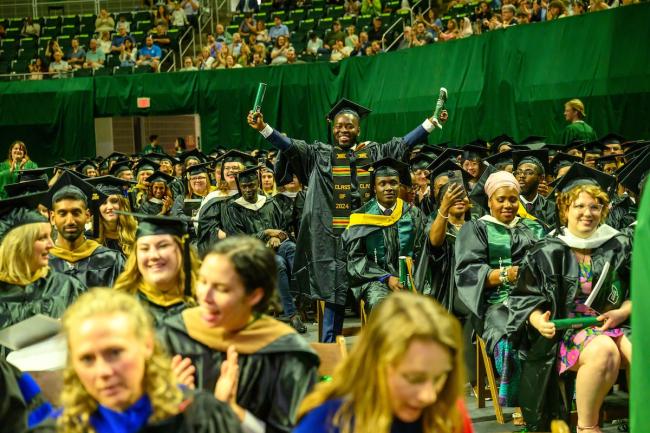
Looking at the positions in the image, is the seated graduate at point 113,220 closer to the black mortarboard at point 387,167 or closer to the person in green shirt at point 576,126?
the black mortarboard at point 387,167

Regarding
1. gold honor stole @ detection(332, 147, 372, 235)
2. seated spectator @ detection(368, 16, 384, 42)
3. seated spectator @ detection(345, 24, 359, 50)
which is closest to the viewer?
gold honor stole @ detection(332, 147, 372, 235)

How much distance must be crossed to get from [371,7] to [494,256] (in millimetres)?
14036

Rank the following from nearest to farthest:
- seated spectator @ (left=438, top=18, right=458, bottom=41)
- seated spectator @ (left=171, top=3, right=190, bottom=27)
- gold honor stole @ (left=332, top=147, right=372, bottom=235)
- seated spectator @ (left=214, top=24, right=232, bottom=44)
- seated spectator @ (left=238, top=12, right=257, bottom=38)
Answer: gold honor stole @ (left=332, top=147, right=372, bottom=235) → seated spectator @ (left=438, top=18, right=458, bottom=41) → seated spectator @ (left=238, top=12, right=257, bottom=38) → seated spectator @ (left=214, top=24, right=232, bottom=44) → seated spectator @ (left=171, top=3, right=190, bottom=27)

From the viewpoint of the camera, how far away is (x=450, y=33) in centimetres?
1582

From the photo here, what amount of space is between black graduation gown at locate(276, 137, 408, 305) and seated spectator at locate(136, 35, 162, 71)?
13845 mm

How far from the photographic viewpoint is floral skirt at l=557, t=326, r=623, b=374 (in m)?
5.31

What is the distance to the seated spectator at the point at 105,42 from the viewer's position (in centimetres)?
2317

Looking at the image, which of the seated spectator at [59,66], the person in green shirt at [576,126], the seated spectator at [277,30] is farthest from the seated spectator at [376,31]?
the seated spectator at [59,66]

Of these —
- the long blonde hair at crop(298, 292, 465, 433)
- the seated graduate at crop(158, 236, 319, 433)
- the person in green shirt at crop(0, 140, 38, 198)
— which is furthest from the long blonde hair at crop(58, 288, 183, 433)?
the person in green shirt at crop(0, 140, 38, 198)

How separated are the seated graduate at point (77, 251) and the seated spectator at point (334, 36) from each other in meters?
14.1

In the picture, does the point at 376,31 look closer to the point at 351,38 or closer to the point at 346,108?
the point at 351,38

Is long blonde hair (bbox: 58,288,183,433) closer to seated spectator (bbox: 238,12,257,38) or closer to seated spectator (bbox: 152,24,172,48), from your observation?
seated spectator (bbox: 238,12,257,38)

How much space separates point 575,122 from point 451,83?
3457mm

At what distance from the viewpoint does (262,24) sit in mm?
21406
